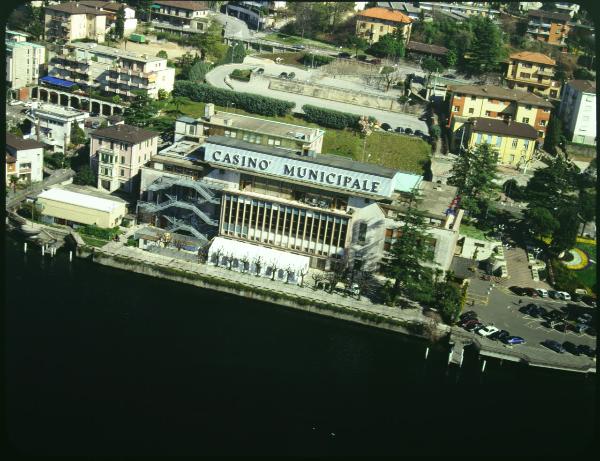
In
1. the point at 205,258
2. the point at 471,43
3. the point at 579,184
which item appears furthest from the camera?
the point at 471,43

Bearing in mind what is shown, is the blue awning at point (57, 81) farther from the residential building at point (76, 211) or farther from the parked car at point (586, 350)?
the parked car at point (586, 350)

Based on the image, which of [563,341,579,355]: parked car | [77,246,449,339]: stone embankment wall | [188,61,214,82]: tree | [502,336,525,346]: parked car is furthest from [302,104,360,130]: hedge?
[563,341,579,355]: parked car

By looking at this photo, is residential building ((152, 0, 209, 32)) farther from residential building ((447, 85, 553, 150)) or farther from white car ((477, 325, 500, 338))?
white car ((477, 325, 500, 338))

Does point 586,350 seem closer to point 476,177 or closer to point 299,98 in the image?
point 476,177

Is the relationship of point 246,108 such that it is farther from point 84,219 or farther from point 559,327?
point 559,327

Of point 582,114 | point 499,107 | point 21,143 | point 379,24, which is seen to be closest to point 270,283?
point 21,143

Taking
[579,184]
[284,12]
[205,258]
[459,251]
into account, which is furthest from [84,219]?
[284,12]
